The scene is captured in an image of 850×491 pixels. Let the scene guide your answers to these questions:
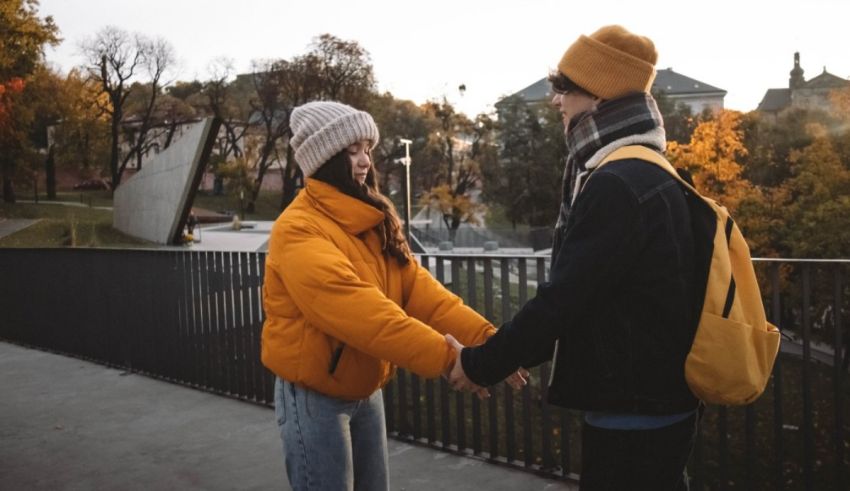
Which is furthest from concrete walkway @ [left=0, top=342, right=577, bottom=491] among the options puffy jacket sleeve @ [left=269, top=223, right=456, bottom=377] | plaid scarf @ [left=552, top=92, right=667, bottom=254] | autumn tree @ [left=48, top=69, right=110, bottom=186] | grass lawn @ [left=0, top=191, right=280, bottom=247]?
autumn tree @ [left=48, top=69, right=110, bottom=186]

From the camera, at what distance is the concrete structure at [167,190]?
79.8ft

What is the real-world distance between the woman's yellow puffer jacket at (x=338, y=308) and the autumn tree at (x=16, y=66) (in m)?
35.7

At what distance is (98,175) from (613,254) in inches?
2859

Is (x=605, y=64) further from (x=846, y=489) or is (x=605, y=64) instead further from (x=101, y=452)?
(x=101, y=452)

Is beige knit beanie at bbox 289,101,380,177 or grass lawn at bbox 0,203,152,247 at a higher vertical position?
beige knit beanie at bbox 289,101,380,177

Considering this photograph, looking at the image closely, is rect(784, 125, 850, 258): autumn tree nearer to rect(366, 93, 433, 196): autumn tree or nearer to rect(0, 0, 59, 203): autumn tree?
rect(366, 93, 433, 196): autumn tree

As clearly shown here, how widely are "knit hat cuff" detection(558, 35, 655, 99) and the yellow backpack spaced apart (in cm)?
20

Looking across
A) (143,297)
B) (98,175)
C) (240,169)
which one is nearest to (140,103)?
(98,175)

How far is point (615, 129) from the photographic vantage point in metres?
2.02

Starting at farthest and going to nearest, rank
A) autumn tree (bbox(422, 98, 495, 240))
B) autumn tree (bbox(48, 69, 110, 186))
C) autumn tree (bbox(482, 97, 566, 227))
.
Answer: autumn tree (bbox(422, 98, 495, 240)), autumn tree (bbox(482, 97, 566, 227)), autumn tree (bbox(48, 69, 110, 186))

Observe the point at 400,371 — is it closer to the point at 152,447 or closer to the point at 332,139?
the point at 152,447

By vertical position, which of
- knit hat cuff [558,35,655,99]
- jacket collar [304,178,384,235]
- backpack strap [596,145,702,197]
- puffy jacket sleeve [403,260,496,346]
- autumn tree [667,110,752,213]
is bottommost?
puffy jacket sleeve [403,260,496,346]

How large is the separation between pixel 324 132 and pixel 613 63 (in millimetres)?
1015

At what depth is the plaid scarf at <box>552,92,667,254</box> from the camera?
201cm
